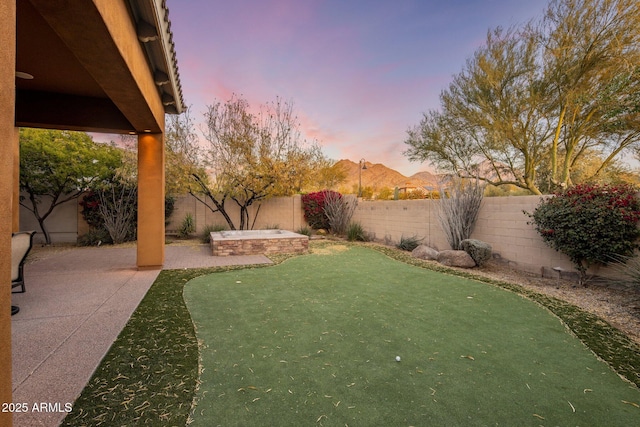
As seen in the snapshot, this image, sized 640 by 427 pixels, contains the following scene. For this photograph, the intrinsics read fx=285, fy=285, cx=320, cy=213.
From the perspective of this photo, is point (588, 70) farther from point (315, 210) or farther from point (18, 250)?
point (18, 250)

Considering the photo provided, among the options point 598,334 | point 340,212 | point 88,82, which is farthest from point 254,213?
point 598,334

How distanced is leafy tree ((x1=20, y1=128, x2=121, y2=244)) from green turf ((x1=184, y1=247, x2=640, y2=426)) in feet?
25.3

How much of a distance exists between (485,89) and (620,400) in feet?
36.8

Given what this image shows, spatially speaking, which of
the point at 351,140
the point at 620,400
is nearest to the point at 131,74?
the point at 620,400

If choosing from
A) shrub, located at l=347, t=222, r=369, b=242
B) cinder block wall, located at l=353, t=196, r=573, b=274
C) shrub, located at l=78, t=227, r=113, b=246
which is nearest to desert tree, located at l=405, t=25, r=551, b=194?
cinder block wall, located at l=353, t=196, r=573, b=274

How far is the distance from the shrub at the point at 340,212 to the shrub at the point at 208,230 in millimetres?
4530

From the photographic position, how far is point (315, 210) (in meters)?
13.3

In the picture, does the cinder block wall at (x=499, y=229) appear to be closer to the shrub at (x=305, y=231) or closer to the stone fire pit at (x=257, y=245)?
the stone fire pit at (x=257, y=245)

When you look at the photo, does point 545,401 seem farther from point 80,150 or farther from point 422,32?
point 80,150

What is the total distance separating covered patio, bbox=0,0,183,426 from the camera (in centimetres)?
114

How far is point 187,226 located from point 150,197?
6.10 meters

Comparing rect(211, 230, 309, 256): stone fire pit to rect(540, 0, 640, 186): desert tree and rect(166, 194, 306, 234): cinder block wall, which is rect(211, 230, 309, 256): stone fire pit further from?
rect(540, 0, 640, 186): desert tree

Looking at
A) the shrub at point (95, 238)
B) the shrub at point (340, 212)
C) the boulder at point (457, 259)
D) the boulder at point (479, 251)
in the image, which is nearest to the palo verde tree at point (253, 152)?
the shrub at point (340, 212)

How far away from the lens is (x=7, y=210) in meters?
1.12
